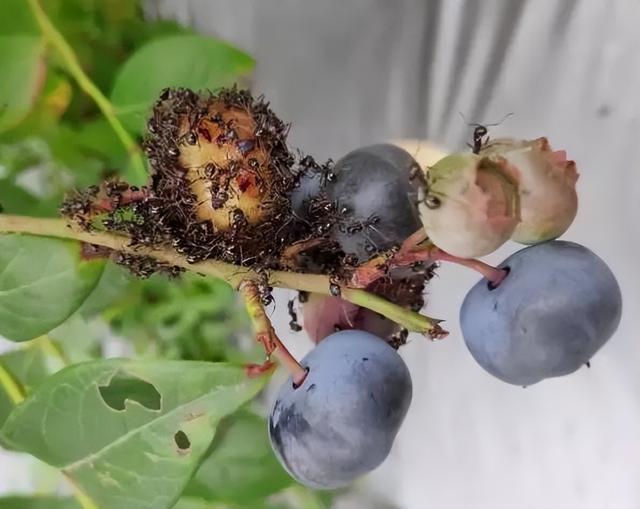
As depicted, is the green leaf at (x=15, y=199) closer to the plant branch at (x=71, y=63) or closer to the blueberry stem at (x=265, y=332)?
the plant branch at (x=71, y=63)

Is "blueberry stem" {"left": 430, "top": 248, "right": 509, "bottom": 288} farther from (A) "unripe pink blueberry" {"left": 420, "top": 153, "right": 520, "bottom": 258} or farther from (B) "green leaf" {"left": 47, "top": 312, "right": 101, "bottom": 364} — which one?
(B) "green leaf" {"left": 47, "top": 312, "right": 101, "bottom": 364}

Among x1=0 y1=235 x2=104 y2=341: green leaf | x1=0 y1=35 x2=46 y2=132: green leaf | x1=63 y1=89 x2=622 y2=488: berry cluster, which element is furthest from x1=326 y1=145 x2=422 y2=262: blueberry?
x1=0 y1=35 x2=46 y2=132: green leaf

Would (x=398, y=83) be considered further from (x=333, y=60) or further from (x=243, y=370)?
(x=243, y=370)

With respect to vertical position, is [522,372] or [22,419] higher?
[522,372]

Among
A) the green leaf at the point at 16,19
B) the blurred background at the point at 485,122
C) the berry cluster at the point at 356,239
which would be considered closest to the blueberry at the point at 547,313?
the berry cluster at the point at 356,239

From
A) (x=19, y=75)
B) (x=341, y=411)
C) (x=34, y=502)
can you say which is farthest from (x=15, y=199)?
(x=341, y=411)

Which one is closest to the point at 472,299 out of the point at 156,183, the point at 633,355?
the point at 156,183
